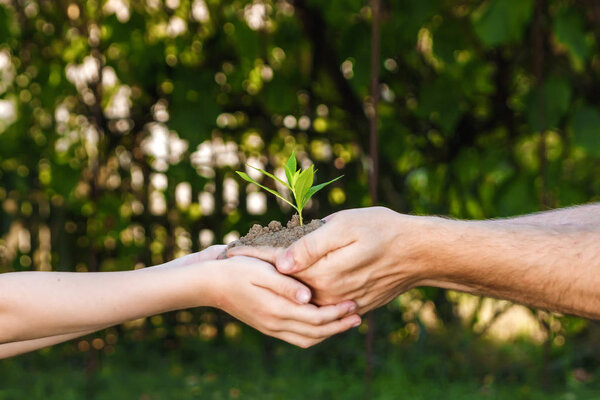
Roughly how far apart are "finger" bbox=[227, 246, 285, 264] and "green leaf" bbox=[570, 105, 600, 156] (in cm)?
167

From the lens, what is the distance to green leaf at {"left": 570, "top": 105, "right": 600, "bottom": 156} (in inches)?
113

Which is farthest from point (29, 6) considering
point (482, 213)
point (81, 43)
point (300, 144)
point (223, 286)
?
point (223, 286)

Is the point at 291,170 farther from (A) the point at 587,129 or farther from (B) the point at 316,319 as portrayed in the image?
(A) the point at 587,129

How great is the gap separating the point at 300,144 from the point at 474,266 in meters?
2.28

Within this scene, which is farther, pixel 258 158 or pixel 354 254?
pixel 258 158

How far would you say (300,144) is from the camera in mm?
3922

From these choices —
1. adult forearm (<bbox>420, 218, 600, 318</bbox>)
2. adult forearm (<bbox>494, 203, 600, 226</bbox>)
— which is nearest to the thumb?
adult forearm (<bbox>420, 218, 600, 318</bbox>)

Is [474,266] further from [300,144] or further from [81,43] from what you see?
[81,43]

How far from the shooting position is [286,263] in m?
1.61

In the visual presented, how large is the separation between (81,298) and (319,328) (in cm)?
50

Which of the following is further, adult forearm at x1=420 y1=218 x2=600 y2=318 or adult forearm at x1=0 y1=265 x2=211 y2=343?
adult forearm at x1=420 y1=218 x2=600 y2=318

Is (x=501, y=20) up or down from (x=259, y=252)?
up

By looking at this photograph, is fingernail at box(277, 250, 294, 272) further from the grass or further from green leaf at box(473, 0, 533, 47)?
the grass

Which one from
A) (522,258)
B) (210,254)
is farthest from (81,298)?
(522,258)
